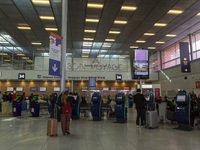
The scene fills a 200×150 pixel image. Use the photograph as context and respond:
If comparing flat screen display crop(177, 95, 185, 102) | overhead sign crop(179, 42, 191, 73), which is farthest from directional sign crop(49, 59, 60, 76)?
overhead sign crop(179, 42, 191, 73)

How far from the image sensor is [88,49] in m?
23.6

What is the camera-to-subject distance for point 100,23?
1534 centimetres

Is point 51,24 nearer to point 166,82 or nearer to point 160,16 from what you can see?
point 160,16

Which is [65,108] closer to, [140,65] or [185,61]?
[140,65]

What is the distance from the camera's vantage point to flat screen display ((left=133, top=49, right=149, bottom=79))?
8.31 m

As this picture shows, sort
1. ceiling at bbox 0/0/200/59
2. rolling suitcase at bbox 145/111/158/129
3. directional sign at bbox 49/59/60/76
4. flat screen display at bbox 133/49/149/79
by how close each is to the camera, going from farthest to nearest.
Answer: ceiling at bbox 0/0/200/59 < flat screen display at bbox 133/49/149/79 < rolling suitcase at bbox 145/111/158/129 < directional sign at bbox 49/59/60/76

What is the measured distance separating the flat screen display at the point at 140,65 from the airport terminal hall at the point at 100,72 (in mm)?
48

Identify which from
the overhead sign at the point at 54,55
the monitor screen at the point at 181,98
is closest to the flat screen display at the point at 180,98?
the monitor screen at the point at 181,98

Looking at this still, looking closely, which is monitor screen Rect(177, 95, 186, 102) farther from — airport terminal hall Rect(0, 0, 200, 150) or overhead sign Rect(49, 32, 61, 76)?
overhead sign Rect(49, 32, 61, 76)

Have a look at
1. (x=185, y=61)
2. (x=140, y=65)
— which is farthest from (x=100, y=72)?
(x=140, y=65)

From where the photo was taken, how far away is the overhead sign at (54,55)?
6.50 meters

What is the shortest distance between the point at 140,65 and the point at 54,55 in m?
4.03

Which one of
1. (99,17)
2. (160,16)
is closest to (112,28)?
(99,17)

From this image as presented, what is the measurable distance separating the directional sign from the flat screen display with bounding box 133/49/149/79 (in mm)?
3529
